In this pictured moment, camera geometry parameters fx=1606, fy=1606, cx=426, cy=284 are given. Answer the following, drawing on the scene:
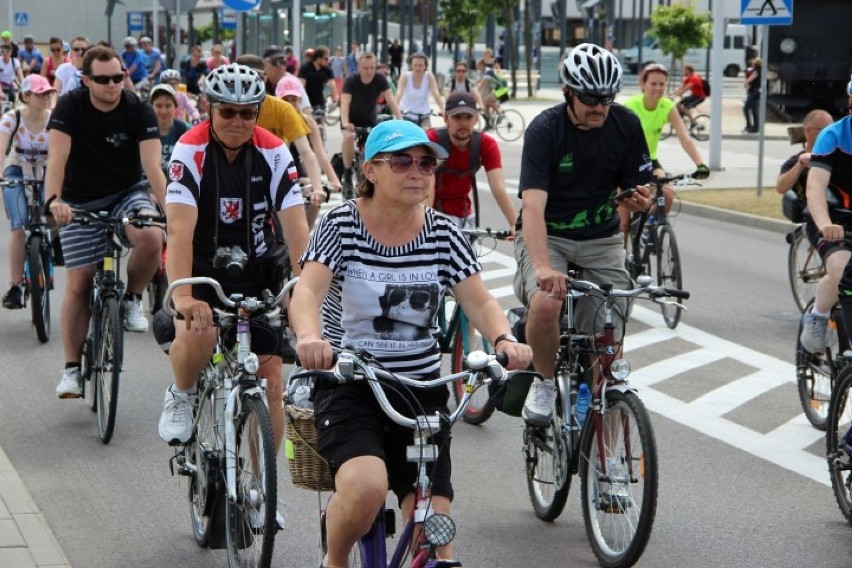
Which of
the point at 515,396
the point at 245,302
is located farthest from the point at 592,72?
the point at 245,302

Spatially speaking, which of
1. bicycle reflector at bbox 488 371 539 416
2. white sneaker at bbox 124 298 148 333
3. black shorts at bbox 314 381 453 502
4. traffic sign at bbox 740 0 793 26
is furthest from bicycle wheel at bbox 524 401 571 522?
traffic sign at bbox 740 0 793 26

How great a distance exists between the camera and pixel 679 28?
184ft

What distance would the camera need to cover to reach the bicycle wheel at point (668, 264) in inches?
481

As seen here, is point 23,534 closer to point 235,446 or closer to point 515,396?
point 235,446

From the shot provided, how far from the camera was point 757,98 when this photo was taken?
121ft

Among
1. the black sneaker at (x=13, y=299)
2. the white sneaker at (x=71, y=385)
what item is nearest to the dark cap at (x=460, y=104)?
the white sneaker at (x=71, y=385)

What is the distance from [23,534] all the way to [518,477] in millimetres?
2490

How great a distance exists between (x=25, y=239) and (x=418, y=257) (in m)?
7.51

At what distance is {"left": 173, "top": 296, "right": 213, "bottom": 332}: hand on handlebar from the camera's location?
5672 mm

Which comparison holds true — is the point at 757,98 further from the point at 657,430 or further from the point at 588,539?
the point at 588,539

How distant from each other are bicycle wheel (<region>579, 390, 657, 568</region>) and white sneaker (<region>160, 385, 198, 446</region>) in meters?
1.56

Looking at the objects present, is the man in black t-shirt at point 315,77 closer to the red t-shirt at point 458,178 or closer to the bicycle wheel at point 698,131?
the bicycle wheel at point 698,131

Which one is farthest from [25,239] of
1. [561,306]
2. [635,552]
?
[635,552]

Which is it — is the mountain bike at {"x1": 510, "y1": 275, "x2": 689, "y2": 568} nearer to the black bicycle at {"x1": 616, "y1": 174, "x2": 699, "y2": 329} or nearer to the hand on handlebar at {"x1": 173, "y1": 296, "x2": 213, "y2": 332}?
the hand on handlebar at {"x1": 173, "y1": 296, "x2": 213, "y2": 332}
